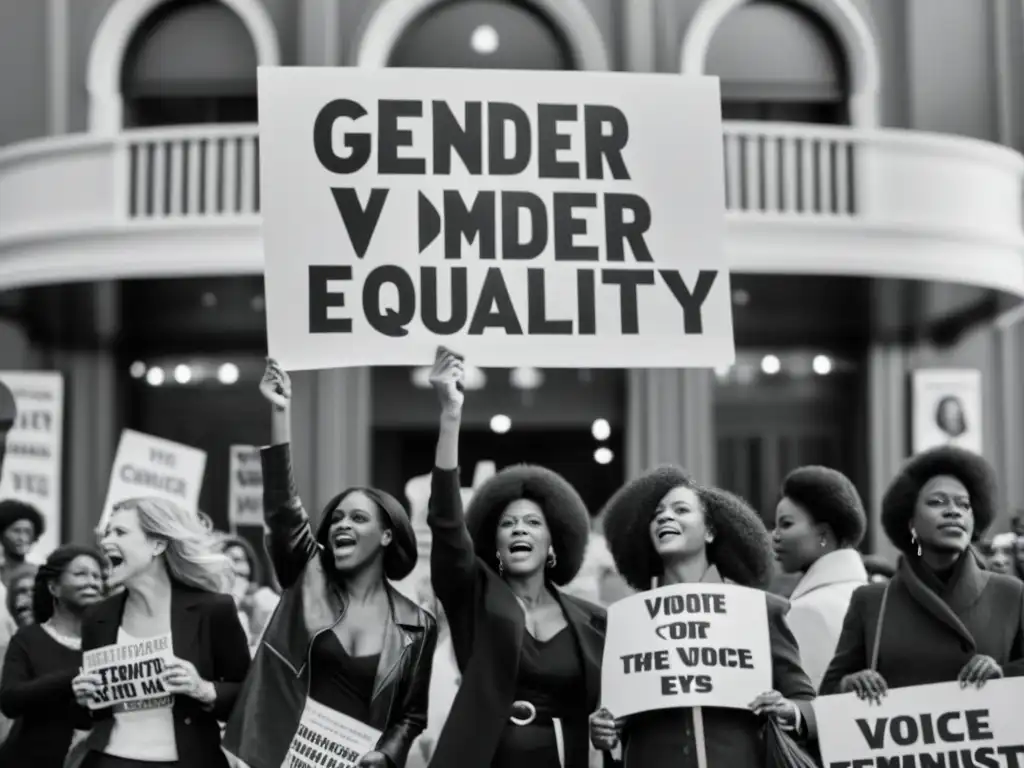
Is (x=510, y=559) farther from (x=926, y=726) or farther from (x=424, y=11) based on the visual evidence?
(x=424, y=11)

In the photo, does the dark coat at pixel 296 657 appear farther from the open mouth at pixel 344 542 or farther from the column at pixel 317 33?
the column at pixel 317 33

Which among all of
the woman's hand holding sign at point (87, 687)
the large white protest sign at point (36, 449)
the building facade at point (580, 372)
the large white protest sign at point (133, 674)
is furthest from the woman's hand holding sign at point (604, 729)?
the building facade at point (580, 372)

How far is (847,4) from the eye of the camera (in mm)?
15102

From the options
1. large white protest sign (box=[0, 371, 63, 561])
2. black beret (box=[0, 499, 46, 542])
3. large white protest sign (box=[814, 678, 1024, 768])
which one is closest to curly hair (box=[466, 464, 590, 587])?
large white protest sign (box=[814, 678, 1024, 768])

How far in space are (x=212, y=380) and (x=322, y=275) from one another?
10.5 m

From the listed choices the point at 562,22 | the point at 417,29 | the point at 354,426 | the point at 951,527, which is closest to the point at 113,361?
the point at 354,426

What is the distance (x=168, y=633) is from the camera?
503cm

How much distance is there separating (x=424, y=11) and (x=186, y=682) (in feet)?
36.2

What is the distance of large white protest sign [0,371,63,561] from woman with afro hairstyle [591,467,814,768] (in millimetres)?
8429

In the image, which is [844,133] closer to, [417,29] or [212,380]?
[417,29]

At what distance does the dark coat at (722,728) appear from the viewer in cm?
449

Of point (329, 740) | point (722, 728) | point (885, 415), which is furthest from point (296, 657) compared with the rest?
point (885, 415)

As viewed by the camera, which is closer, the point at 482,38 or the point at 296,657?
the point at 296,657

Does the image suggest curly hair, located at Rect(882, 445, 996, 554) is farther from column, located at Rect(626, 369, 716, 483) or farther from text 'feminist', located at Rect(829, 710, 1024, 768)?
column, located at Rect(626, 369, 716, 483)
